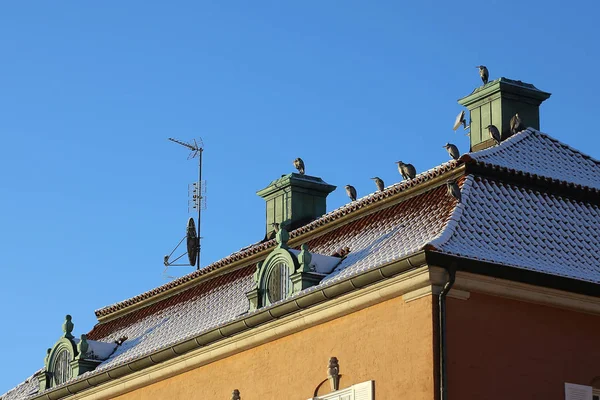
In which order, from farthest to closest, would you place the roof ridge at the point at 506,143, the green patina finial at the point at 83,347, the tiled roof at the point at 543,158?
the green patina finial at the point at 83,347 → the tiled roof at the point at 543,158 → the roof ridge at the point at 506,143

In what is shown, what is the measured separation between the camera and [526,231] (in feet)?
74.0

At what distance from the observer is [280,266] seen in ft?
80.5

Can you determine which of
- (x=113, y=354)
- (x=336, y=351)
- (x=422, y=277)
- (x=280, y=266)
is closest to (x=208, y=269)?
(x=113, y=354)

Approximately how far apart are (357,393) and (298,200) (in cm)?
912

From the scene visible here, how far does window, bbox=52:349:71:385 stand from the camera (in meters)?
29.5

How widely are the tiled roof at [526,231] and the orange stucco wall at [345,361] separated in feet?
4.20

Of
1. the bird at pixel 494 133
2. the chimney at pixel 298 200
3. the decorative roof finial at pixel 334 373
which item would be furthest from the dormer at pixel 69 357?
the bird at pixel 494 133

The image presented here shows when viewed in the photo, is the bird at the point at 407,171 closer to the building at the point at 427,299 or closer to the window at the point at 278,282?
the building at the point at 427,299

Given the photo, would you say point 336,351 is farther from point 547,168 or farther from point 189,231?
point 189,231

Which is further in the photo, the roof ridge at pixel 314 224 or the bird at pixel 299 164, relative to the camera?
the bird at pixel 299 164

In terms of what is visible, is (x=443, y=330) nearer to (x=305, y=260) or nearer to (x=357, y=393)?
(x=357, y=393)

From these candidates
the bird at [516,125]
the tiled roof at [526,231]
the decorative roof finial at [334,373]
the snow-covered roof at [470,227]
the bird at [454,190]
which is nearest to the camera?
the tiled roof at [526,231]

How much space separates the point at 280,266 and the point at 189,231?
37.7 feet

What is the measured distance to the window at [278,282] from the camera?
24.2 metres
